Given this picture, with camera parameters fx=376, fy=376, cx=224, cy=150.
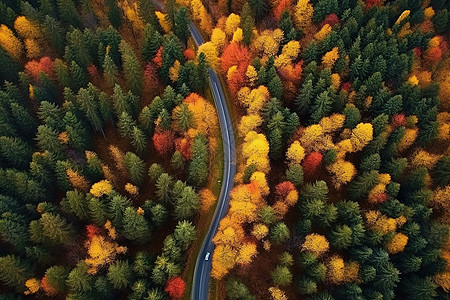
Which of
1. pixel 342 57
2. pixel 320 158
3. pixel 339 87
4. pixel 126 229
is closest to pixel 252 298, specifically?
pixel 126 229

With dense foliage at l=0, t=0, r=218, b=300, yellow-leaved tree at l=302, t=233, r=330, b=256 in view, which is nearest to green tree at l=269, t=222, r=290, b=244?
yellow-leaved tree at l=302, t=233, r=330, b=256

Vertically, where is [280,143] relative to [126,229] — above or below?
below

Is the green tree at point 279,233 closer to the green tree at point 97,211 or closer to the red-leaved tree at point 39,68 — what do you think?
the green tree at point 97,211

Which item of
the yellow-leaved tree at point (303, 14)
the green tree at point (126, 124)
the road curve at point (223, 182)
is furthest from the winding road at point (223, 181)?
the yellow-leaved tree at point (303, 14)

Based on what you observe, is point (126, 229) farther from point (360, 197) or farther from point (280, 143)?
point (360, 197)

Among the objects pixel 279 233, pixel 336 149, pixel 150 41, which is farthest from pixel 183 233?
pixel 150 41
